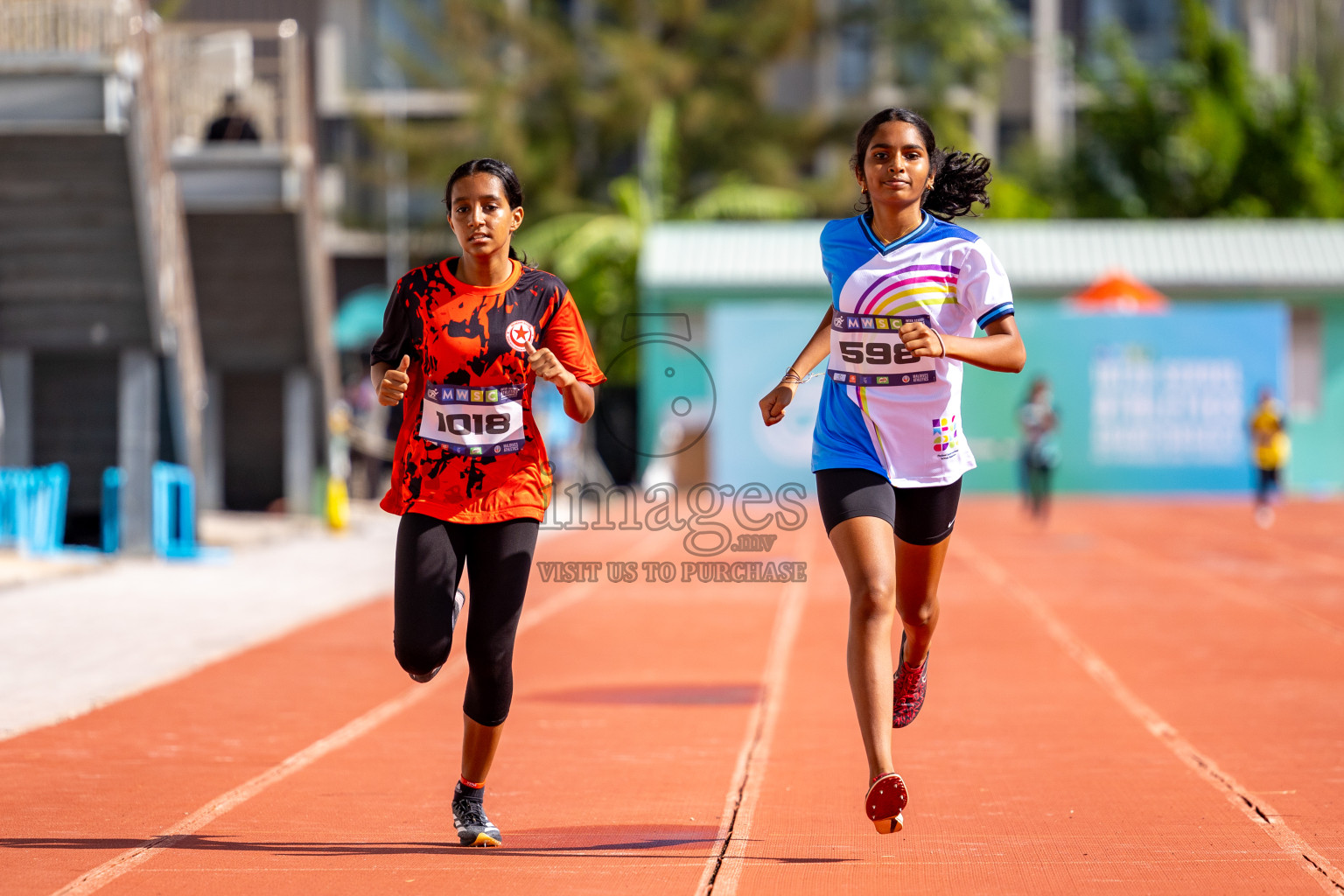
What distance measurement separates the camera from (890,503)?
5508 millimetres

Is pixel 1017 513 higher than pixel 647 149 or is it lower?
lower

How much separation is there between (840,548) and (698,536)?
17214 mm

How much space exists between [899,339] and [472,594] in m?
1.44

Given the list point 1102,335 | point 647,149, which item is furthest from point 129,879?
point 647,149

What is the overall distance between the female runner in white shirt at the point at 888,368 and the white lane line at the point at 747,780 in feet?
1.79

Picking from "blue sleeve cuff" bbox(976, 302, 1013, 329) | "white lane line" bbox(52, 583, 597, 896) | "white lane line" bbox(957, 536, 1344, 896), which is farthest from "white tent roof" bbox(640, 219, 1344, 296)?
"blue sleeve cuff" bbox(976, 302, 1013, 329)

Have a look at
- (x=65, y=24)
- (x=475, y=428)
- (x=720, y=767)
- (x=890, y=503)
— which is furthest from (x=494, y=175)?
(x=65, y=24)

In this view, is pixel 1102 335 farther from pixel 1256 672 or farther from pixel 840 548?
pixel 840 548

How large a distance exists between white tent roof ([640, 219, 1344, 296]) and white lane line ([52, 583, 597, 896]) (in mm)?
22636

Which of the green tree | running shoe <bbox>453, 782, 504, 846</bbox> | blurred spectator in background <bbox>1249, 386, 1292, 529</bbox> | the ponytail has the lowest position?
blurred spectator in background <bbox>1249, 386, 1292, 529</bbox>

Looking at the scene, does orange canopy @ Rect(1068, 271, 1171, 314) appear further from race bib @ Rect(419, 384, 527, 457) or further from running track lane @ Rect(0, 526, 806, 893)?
race bib @ Rect(419, 384, 527, 457)

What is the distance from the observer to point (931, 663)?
10320mm

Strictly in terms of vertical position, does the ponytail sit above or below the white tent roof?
below

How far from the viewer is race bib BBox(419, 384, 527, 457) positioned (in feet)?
17.5
